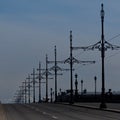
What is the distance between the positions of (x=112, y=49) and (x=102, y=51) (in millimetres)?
6797

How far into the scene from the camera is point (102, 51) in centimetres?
5647

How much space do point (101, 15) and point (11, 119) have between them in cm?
2281

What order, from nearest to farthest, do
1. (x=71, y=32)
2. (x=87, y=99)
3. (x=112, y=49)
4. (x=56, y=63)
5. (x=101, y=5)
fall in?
(x=101, y=5)
(x=112, y=49)
(x=71, y=32)
(x=56, y=63)
(x=87, y=99)

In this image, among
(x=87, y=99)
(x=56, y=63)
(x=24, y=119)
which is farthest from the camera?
(x=87, y=99)

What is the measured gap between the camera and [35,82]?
5600 inches

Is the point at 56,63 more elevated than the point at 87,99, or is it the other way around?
the point at 56,63

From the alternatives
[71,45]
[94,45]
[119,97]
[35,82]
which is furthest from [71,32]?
[35,82]

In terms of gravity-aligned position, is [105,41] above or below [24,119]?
above

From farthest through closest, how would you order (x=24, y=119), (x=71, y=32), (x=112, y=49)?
(x=71, y=32)
(x=112, y=49)
(x=24, y=119)

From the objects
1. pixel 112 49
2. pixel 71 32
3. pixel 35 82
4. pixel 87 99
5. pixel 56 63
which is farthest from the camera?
pixel 35 82

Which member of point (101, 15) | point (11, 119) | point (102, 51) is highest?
point (101, 15)

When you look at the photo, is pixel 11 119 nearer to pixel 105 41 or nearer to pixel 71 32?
pixel 105 41

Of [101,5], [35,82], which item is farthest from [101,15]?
[35,82]

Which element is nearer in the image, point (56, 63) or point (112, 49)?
point (112, 49)
